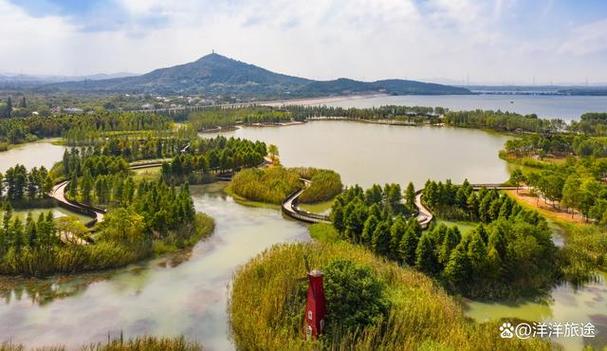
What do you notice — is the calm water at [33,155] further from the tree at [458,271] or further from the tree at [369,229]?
the tree at [458,271]

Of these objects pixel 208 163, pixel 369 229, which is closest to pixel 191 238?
pixel 369 229

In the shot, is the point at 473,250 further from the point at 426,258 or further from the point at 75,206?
the point at 75,206

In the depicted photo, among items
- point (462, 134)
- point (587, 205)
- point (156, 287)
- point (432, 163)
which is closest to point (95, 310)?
point (156, 287)

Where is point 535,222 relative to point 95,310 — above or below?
above

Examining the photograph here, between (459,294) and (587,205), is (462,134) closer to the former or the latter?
(587,205)

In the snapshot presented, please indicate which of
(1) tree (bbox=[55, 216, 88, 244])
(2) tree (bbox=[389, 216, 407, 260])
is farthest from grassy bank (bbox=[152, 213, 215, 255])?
(2) tree (bbox=[389, 216, 407, 260])

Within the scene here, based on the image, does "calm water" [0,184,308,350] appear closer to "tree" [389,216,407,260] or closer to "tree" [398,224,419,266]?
"tree" [389,216,407,260]
